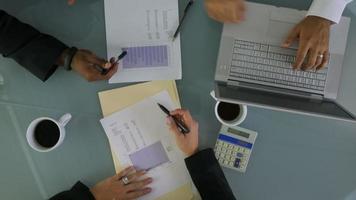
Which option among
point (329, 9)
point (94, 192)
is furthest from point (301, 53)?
point (94, 192)

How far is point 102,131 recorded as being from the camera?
119 cm

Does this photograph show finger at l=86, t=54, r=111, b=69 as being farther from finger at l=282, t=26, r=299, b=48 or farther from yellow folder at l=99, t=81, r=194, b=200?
finger at l=282, t=26, r=299, b=48

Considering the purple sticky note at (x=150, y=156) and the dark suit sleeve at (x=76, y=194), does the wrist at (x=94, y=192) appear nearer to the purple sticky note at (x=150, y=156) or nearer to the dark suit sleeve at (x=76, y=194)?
the dark suit sleeve at (x=76, y=194)

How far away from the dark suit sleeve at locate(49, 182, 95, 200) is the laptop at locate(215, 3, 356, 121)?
511 millimetres

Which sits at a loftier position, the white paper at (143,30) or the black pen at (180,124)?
the white paper at (143,30)

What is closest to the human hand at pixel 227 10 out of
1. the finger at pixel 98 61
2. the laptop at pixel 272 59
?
the laptop at pixel 272 59

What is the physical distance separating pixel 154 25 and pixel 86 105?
0.32 metres

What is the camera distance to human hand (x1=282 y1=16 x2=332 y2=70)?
1097 millimetres

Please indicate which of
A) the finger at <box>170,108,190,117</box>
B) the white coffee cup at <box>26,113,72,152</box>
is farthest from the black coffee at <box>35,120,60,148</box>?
the finger at <box>170,108,190,117</box>

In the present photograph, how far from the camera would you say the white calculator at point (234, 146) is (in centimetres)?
Result: 116

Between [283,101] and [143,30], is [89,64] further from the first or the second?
[283,101]

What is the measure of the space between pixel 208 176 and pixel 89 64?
48 centimetres

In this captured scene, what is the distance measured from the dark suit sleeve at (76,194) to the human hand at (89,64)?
333 millimetres

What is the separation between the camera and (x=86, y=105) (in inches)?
46.8
